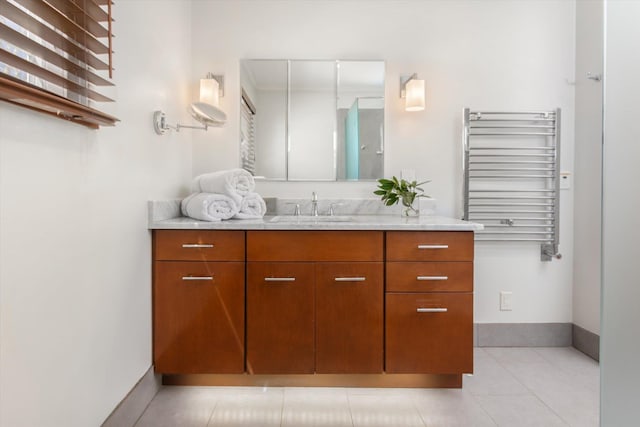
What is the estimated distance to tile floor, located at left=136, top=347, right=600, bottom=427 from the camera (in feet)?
5.89

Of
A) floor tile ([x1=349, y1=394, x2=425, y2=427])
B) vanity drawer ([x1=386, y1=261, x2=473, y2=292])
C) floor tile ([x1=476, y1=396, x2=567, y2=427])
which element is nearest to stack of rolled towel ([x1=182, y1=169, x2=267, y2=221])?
vanity drawer ([x1=386, y1=261, x2=473, y2=292])

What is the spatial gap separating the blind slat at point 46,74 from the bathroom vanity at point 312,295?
0.82 metres

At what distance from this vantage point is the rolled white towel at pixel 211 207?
6.64 ft

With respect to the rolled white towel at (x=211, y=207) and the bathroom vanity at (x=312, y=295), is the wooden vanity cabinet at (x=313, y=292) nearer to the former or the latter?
the bathroom vanity at (x=312, y=295)

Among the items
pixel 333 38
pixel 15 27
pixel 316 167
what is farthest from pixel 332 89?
pixel 15 27

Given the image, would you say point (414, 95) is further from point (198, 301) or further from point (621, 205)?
point (621, 205)

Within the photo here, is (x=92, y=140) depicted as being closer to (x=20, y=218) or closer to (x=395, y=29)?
(x=20, y=218)

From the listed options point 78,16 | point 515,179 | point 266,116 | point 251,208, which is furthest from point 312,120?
point 78,16

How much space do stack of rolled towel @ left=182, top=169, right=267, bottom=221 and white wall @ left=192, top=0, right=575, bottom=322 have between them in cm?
44

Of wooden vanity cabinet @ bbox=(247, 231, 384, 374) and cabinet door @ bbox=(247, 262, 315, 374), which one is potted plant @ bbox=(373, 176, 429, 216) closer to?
wooden vanity cabinet @ bbox=(247, 231, 384, 374)

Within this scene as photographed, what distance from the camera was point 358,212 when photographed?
2598 millimetres

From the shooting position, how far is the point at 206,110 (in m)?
2.31

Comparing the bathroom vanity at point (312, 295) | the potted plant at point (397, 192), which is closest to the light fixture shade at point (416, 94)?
the potted plant at point (397, 192)

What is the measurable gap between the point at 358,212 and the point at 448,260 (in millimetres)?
761
